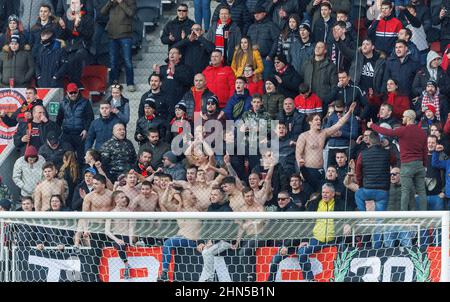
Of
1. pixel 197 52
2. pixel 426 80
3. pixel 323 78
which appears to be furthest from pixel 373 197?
pixel 197 52

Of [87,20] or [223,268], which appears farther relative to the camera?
[87,20]

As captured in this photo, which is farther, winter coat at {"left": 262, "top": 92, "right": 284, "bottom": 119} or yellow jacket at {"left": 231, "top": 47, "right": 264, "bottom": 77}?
yellow jacket at {"left": 231, "top": 47, "right": 264, "bottom": 77}

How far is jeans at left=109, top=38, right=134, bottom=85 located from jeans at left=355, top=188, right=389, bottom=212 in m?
3.25

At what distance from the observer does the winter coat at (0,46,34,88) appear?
19.4 m

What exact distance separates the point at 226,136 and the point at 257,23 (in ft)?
4.86

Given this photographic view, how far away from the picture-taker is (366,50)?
60.4 ft

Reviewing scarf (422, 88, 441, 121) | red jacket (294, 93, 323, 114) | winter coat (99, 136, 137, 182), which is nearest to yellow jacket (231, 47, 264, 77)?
red jacket (294, 93, 323, 114)

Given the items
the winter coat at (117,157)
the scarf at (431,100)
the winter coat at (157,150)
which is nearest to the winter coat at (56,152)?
the winter coat at (117,157)

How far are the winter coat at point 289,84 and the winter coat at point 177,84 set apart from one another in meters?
1.01

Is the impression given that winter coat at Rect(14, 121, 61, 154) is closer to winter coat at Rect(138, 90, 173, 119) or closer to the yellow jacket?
winter coat at Rect(138, 90, 173, 119)

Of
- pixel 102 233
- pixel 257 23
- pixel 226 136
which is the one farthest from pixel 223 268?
pixel 257 23

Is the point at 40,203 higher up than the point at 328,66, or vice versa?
the point at 328,66
